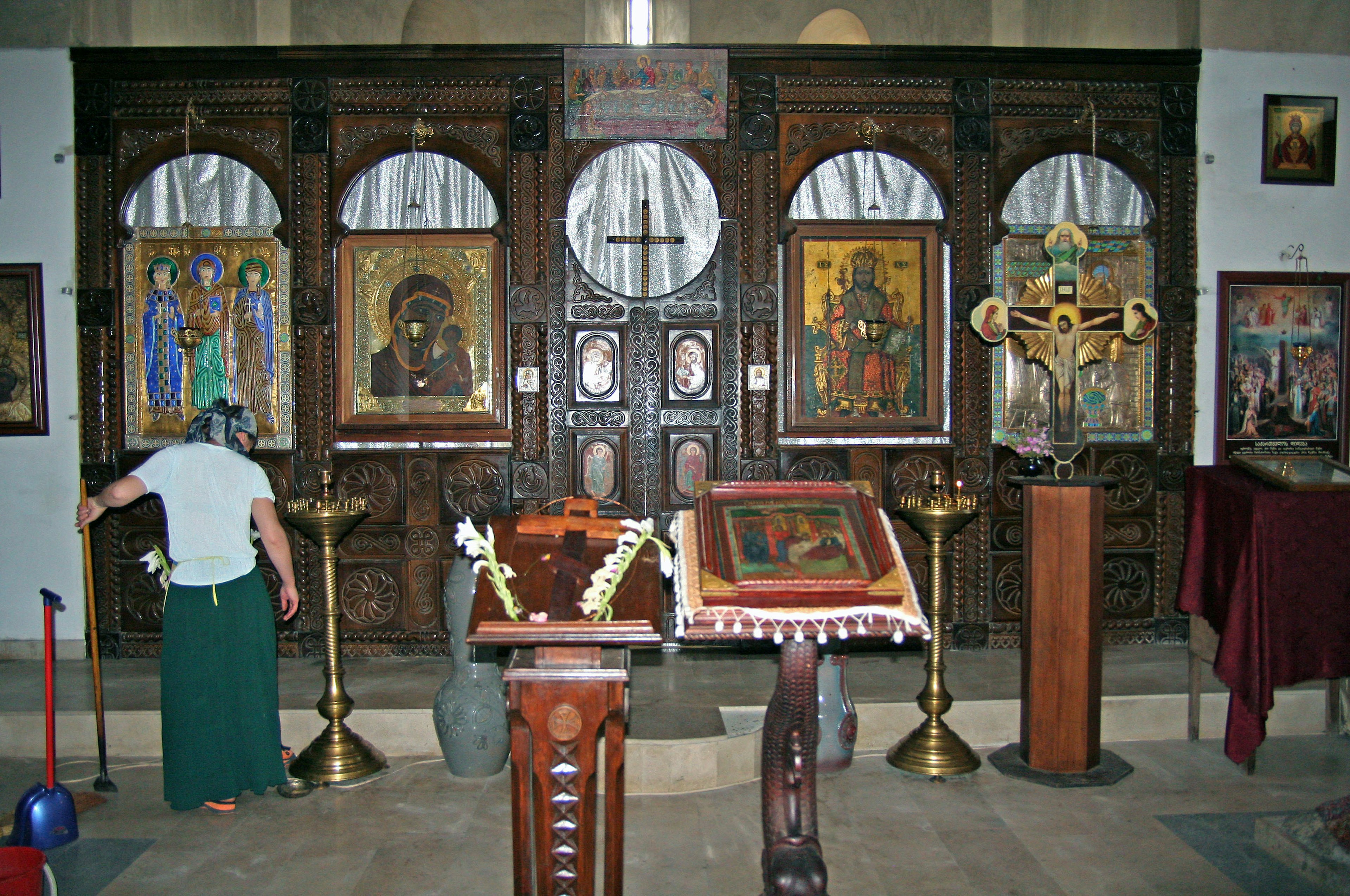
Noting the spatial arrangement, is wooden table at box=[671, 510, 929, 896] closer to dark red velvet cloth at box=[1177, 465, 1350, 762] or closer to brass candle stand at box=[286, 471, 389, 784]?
brass candle stand at box=[286, 471, 389, 784]

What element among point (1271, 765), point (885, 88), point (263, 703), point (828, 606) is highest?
point (885, 88)

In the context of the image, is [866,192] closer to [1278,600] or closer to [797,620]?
[1278,600]

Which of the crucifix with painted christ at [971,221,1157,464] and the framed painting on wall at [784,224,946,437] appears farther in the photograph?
the framed painting on wall at [784,224,946,437]

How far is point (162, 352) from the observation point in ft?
18.3

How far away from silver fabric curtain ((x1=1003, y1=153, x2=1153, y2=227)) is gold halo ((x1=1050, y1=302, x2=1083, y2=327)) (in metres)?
1.75

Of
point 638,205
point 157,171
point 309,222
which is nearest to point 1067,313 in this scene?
point 638,205

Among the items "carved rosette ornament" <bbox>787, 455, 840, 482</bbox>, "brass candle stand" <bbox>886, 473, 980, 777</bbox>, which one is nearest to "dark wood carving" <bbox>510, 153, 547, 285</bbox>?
"carved rosette ornament" <bbox>787, 455, 840, 482</bbox>

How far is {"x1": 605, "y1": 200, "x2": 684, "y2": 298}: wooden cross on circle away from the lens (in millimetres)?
5391

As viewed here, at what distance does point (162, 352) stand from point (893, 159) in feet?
15.6

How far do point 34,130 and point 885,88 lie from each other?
17.5ft

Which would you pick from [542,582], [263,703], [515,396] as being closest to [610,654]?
[542,582]

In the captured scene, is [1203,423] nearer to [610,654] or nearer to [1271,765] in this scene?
[1271,765]

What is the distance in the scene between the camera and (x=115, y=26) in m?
5.76

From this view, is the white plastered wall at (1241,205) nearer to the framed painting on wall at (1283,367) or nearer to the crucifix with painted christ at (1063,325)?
the framed painting on wall at (1283,367)
